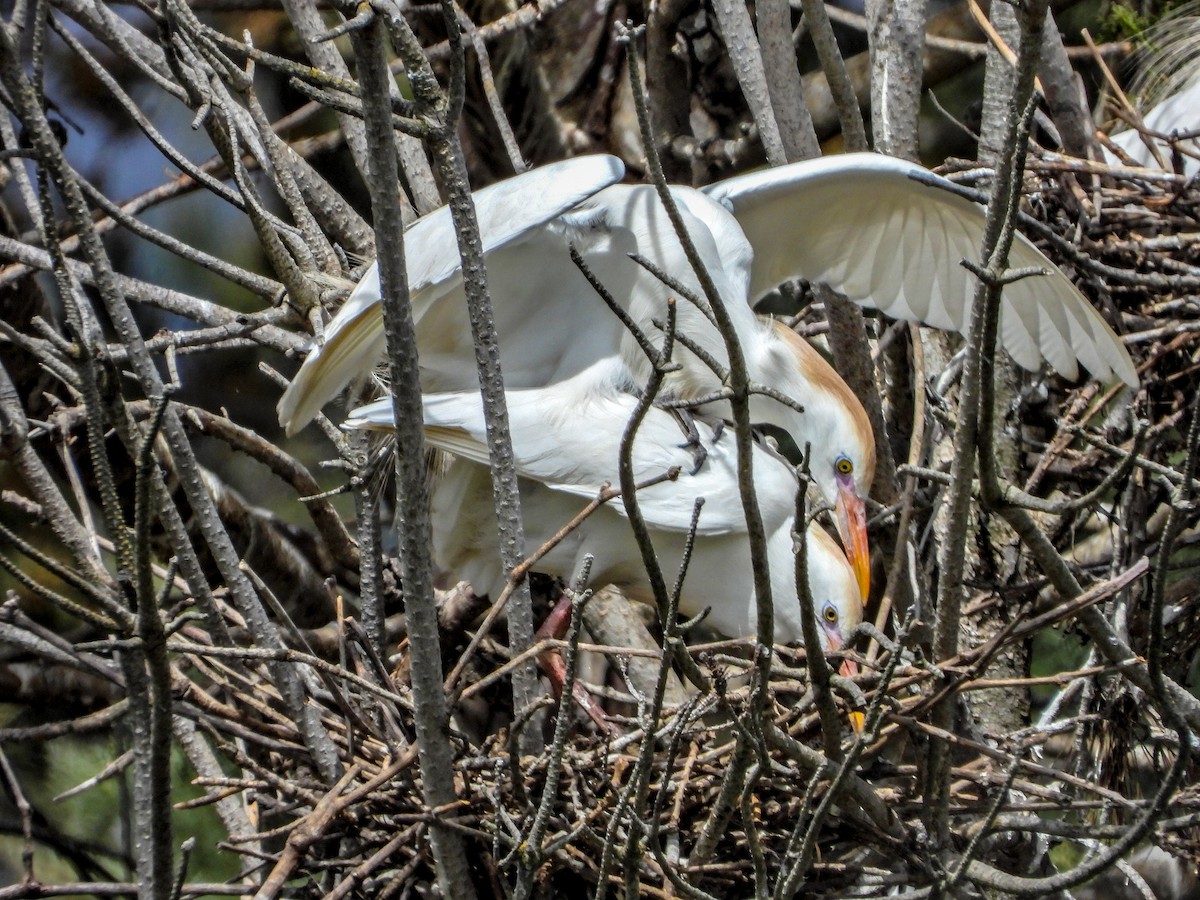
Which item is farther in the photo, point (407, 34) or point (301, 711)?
point (301, 711)

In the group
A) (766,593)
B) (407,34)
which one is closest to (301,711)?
(766,593)

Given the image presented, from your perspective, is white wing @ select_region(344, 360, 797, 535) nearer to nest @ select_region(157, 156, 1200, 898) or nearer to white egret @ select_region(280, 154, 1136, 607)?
white egret @ select_region(280, 154, 1136, 607)

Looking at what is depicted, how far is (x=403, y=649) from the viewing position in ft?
9.29

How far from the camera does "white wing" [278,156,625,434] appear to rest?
2283 mm

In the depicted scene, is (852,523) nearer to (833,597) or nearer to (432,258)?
(833,597)

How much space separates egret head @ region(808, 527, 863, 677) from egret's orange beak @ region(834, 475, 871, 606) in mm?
70

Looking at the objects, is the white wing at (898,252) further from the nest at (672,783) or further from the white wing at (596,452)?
the white wing at (596,452)

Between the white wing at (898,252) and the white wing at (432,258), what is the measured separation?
49cm

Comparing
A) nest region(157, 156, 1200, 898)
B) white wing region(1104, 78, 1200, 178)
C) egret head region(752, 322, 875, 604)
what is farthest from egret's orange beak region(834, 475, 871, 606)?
white wing region(1104, 78, 1200, 178)

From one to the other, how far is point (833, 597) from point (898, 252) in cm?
94

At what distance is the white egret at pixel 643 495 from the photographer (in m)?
2.42

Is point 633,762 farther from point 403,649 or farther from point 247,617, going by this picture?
point 403,649

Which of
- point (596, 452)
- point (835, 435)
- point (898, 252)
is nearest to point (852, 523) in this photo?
point (835, 435)

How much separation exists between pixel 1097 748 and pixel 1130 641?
0.27 m
